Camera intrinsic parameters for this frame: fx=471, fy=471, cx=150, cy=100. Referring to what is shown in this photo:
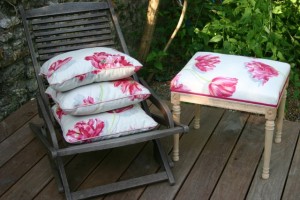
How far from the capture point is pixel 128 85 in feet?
8.58

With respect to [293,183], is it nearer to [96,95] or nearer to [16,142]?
[96,95]

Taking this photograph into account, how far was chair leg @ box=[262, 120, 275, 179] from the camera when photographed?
8.12 ft

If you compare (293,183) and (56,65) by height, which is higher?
(56,65)

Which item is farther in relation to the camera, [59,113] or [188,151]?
[188,151]

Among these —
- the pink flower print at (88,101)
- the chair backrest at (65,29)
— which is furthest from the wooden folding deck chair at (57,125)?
the pink flower print at (88,101)

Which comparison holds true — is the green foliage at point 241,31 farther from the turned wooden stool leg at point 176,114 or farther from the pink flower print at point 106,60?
the pink flower print at point 106,60

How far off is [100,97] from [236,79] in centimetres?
73

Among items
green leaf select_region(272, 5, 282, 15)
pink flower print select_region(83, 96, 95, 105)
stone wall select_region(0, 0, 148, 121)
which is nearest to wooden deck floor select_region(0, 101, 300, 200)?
stone wall select_region(0, 0, 148, 121)

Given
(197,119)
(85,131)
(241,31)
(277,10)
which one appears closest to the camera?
(85,131)

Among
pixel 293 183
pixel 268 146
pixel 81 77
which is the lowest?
pixel 293 183

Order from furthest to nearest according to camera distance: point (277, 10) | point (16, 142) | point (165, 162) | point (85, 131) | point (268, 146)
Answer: point (277, 10) < point (16, 142) < point (165, 162) < point (268, 146) < point (85, 131)

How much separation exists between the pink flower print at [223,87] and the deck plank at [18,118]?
142 cm

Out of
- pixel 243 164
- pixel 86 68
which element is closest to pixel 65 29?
pixel 86 68

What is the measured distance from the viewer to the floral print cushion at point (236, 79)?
2449mm
